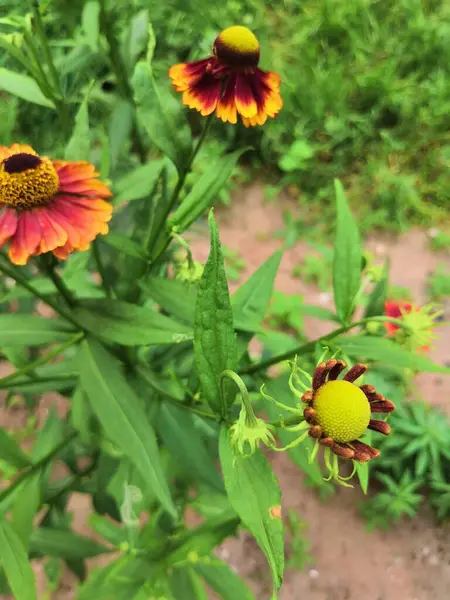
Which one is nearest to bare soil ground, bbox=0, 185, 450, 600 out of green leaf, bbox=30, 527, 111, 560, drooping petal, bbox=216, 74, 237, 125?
green leaf, bbox=30, 527, 111, 560

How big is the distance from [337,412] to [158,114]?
0.37m

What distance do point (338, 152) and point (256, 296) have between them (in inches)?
53.7

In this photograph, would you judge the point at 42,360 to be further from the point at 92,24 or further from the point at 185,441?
the point at 92,24

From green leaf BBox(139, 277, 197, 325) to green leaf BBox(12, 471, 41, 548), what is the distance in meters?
→ 0.34

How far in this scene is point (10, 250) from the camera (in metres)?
0.56

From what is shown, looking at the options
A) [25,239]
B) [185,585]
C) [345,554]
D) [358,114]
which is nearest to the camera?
[25,239]

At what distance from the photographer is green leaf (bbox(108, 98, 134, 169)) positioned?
3.28 feet

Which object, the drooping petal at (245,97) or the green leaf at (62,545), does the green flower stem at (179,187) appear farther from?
the green leaf at (62,545)

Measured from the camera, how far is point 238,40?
1.92 ft

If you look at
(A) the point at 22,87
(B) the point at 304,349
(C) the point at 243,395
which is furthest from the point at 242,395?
(A) the point at 22,87

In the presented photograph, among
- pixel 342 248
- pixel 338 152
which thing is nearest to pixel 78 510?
pixel 342 248

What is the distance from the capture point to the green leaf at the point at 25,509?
31.2 inches

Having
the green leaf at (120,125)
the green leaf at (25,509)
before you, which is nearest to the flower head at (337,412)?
the green leaf at (25,509)

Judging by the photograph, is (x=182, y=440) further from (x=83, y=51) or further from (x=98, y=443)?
(x=83, y=51)
